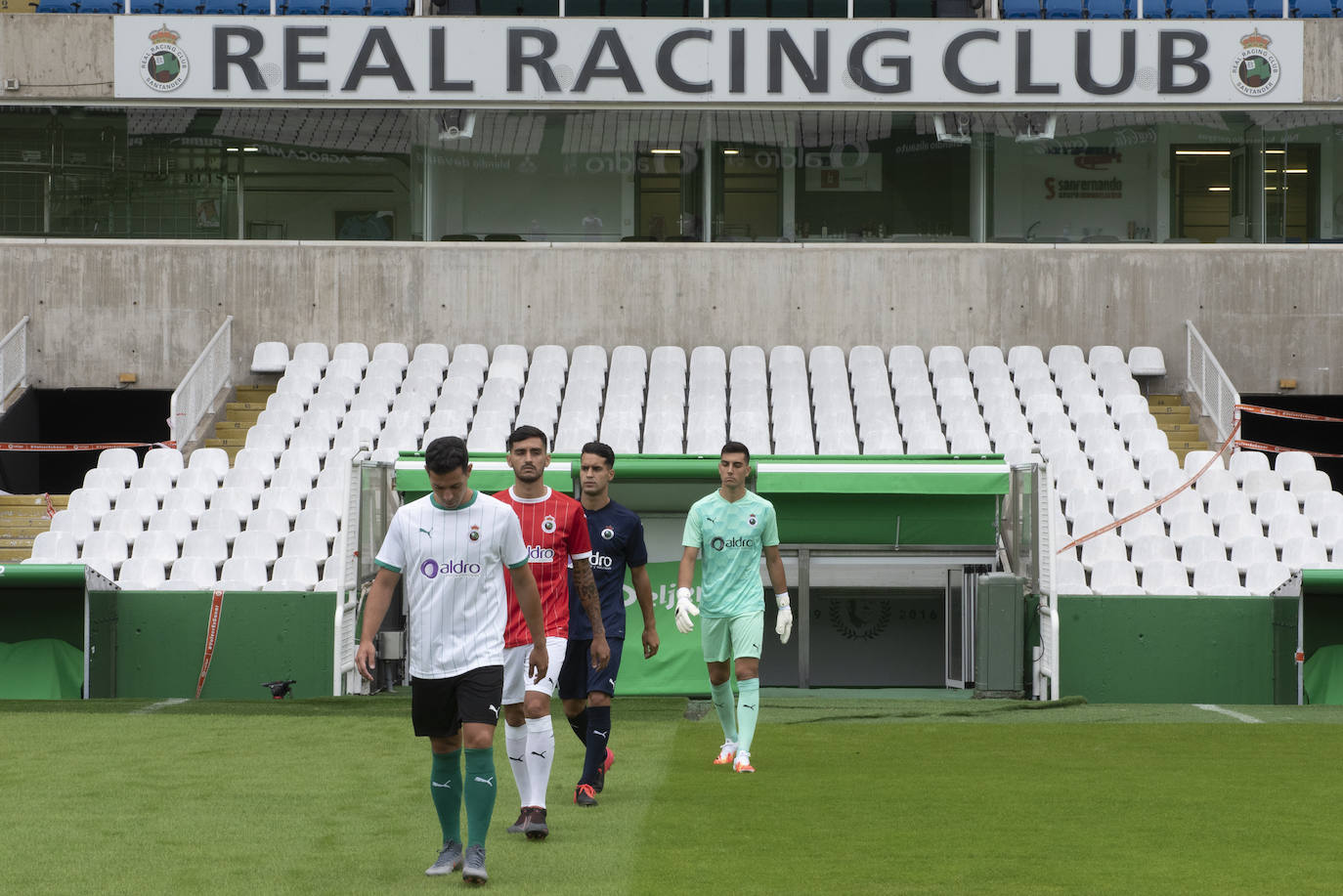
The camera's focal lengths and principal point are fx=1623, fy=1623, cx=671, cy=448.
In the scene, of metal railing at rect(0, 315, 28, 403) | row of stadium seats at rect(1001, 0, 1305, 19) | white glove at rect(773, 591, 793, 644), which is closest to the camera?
white glove at rect(773, 591, 793, 644)

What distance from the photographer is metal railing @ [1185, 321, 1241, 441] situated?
20.2m

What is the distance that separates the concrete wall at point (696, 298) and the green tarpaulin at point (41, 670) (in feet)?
28.1

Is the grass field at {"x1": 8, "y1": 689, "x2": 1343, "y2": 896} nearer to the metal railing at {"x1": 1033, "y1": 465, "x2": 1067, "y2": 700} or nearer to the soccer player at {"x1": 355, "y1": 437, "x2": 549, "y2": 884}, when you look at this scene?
the soccer player at {"x1": 355, "y1": 437, "x2": 549, "y2": 884}

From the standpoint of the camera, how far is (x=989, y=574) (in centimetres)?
1448

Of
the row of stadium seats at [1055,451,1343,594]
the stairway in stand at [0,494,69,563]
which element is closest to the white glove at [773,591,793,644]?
the row of stadium seats at [1055,451,1343,594]

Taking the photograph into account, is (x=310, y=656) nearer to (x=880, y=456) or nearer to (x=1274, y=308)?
(x=880, y=456)

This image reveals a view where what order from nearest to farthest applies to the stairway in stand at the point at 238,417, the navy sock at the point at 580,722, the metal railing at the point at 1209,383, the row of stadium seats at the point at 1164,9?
the navy sock at the point at 580,722
the metal railing at the point at 1209,383
the stairway in stand at the point at 238,417
the row of stadium seats at the point at 1164,9

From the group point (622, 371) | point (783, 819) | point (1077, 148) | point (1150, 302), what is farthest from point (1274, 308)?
point (783, 819)

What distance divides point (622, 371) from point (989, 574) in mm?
7711

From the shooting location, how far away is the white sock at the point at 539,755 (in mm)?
7312

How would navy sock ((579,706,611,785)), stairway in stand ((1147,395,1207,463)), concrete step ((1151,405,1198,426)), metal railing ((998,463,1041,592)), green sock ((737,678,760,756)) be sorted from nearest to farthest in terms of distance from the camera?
1. navy sock ((579,706,611,785))
2. green sock ((737,678,760,756))
3. metal railing ((998,463,1041,592))
4. stairway in stand ((1147,395,1207,463))
5. concrete step ((1151,405,1198,426))

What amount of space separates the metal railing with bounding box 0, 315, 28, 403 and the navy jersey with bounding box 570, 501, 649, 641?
1544cm

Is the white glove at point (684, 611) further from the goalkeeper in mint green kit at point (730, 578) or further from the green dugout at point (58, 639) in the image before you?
the green dugout at point (58, 639)

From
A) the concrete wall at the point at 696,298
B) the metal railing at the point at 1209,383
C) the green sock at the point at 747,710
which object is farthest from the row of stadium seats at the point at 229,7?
the green sock at the point at 747,710
